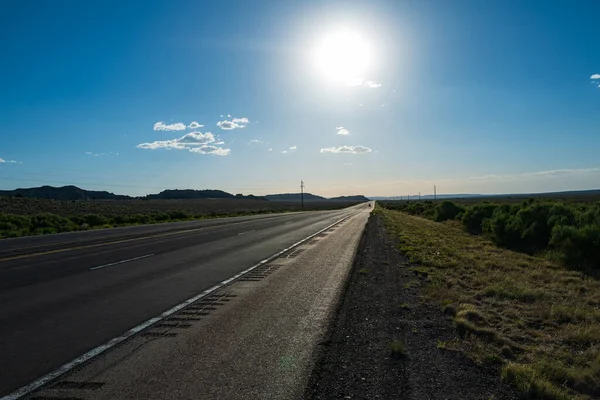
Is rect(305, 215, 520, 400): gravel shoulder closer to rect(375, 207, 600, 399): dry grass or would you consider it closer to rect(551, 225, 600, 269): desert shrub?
rect(375, 207, 600, 399): dry grass

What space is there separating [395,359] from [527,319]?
358 cm

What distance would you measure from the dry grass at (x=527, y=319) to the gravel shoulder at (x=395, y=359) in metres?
0.30

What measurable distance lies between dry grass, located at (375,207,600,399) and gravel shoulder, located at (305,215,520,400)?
30cm

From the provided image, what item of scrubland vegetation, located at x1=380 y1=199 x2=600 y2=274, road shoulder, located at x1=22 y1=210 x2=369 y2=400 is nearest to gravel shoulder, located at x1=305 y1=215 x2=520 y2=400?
road shoulder, located at x1=22 y1=210 x2=369 y2=400

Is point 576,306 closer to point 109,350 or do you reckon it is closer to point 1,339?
point 109,350

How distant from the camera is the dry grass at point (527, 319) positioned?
512 centimetres

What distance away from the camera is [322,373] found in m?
5.11

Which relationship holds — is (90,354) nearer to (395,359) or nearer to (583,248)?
(395,359)

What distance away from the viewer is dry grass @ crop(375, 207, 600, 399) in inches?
202

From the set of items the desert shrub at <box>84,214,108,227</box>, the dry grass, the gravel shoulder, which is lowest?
the dry grass

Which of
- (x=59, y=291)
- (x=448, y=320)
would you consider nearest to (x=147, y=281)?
(x=59, y=291)

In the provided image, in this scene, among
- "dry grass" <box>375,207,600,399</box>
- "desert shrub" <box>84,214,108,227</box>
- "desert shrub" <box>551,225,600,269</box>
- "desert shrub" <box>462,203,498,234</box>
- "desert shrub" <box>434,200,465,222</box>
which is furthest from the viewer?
"desert shrub" <box>434,200,465,222</box>

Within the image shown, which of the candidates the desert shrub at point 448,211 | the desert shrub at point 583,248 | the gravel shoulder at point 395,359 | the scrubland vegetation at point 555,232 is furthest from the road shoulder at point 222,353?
the desert shrub at point 448,211

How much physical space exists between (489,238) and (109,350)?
2383cm
